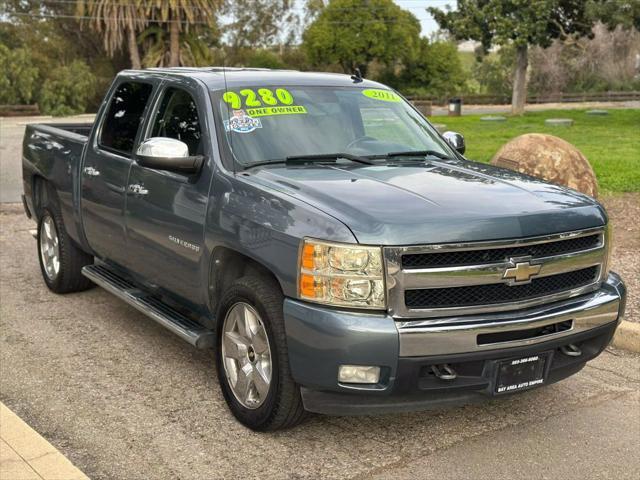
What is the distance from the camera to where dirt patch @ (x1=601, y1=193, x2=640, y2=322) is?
678 cm

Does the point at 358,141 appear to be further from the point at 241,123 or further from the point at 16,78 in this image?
the point at 16,78

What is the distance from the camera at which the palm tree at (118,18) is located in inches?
1934

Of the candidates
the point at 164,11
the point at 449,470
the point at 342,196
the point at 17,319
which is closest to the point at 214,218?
the point at 342,196

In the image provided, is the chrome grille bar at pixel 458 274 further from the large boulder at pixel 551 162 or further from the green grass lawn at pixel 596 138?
the green grass lawn at pixel 596 138

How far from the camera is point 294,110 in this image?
5.24 meters

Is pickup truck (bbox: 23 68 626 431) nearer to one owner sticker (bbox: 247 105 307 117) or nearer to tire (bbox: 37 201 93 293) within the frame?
one owner sticker (bbox: 247 105 307 117)

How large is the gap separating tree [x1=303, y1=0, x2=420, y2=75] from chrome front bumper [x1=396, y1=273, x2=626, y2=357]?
56743mm

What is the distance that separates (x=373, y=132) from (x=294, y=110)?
0.58 m

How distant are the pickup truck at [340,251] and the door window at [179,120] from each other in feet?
0.05

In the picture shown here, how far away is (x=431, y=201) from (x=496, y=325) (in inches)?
27.5

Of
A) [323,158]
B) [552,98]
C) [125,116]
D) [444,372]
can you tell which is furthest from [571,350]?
[552,98]

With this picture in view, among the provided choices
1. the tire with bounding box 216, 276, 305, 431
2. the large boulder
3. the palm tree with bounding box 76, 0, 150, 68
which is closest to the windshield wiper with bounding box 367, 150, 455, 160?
the tire with bounding box 216, 276, 305, 431

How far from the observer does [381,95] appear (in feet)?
19.4

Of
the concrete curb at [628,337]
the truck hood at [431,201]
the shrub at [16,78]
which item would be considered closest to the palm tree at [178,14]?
the shrub at [16,78]
